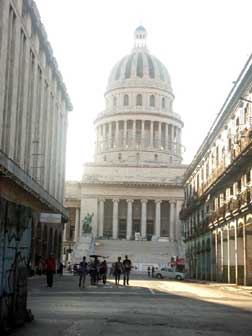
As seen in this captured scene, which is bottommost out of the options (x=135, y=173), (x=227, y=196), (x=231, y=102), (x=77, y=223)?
(x=227, y=196)

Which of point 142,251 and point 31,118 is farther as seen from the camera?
point 142,251

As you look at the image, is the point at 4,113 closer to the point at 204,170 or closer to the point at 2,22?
the point at 2,22

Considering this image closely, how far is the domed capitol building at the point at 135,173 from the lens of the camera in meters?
94.0

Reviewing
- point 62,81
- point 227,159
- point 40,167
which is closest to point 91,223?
point 62,81

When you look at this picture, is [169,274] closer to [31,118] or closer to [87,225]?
[31,118]

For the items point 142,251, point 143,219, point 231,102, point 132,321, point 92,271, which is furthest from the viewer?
point 143,219

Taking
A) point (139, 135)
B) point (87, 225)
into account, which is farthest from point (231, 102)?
point (139, 135)

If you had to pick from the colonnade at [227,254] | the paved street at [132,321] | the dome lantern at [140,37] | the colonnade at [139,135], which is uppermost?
the dome lantern at [140,37]

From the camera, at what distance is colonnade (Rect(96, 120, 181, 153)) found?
11362cm

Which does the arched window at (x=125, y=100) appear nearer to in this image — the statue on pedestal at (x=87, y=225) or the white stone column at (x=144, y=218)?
the white stone column at (x=144, y=218)

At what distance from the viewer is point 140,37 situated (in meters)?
126

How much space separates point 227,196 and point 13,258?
32748 millimetres

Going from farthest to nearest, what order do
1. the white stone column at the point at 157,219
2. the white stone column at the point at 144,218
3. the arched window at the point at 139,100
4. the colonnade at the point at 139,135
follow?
1. the arched window at the point at 139,100
2. the colonnade at the point at 139,135
3. the white stone column at the point at 157,219
4. the white stone column at the point at 144,218

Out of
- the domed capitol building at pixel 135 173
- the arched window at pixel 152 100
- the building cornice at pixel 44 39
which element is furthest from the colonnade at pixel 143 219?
the building cornice at pixel 44 39
